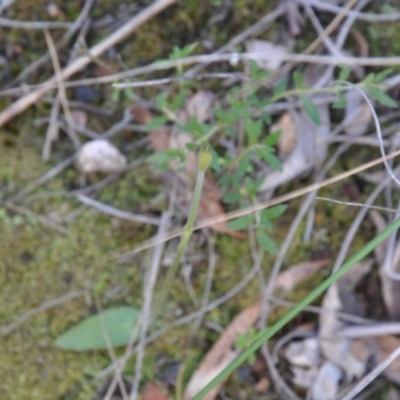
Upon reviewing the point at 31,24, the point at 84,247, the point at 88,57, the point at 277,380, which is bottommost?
the point at 277,380

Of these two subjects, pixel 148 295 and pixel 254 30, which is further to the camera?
pixel 254 30

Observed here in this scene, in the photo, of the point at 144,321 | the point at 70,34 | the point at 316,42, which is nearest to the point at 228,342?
the point at 144,321

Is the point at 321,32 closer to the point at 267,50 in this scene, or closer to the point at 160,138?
the point at 267,50

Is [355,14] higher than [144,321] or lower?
higher

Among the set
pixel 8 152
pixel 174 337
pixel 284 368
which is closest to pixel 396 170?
pixel 284 368

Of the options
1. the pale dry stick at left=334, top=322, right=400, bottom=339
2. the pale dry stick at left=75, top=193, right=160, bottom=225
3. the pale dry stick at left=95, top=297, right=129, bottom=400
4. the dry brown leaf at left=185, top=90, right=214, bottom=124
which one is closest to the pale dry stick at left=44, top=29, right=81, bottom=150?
the pale dry stick at left=75, top=193, right=160, bottom=225

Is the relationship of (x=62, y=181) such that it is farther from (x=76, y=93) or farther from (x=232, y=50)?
(x=232, y=50)
